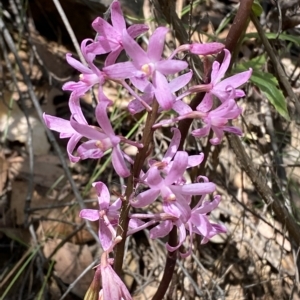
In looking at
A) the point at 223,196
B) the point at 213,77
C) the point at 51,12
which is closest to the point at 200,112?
the point at 213,77

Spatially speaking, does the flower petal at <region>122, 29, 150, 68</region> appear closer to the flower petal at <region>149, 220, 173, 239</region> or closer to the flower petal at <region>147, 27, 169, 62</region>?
the flower petal at <region>147, 27, 169, 62</region>

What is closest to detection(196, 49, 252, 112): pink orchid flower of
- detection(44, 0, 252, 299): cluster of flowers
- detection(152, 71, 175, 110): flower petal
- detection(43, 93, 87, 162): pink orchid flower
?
detection(44, 0, 252, 299): cluster of flowers

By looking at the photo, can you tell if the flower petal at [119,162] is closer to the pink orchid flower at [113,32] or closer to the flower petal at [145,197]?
the flower petal at [145,197]

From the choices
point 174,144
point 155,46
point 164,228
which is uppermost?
point 155,46

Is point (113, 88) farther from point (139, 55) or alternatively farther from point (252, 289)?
point (139, 55)

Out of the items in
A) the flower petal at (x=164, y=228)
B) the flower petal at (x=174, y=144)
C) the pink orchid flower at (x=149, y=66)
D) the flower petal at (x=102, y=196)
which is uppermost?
the pink orchid flower at (x=149, y=66)

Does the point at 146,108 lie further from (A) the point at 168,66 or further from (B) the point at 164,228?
(B) the point at 164,228

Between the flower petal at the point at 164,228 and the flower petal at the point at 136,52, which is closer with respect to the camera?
the flower petal at the point at 136,52

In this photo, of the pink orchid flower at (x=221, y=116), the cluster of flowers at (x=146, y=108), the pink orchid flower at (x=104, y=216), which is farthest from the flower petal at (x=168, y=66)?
the pink orchid flower at (x=104, y=216)

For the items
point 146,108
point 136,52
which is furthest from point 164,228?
point 136,52
